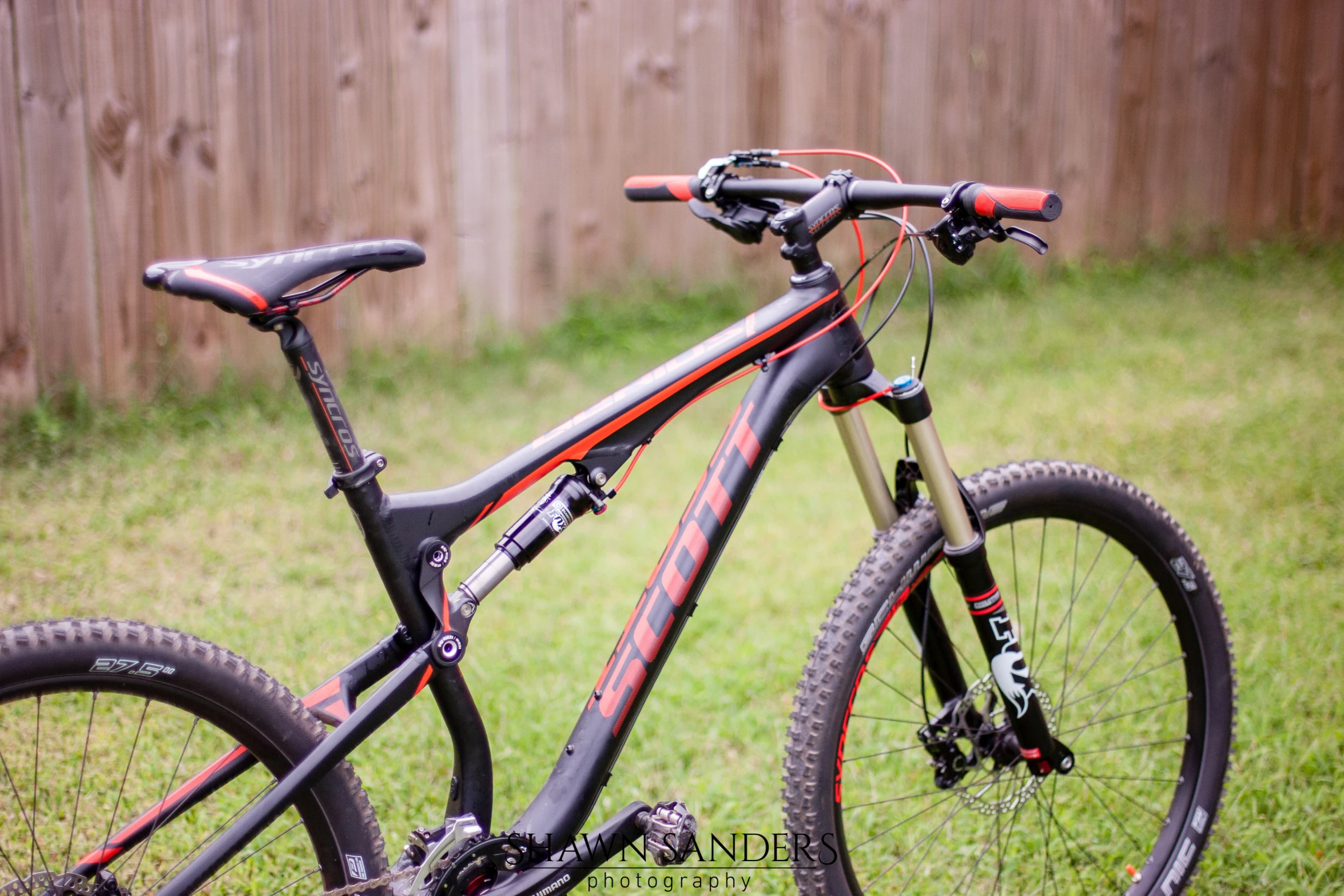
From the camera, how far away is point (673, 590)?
1.68 metres

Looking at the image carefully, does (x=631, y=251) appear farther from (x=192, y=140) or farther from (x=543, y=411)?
(x=192, y=140)

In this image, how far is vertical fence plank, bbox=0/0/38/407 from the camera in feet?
11.6

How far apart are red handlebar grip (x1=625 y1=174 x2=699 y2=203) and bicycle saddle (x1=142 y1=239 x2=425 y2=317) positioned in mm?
629

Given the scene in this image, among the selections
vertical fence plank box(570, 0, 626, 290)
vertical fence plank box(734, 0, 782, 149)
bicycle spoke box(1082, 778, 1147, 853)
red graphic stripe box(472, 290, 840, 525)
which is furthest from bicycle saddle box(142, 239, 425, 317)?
vertical fence plank box(734, 0, 782, 149)

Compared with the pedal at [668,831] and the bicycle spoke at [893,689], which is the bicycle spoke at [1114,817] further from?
the pedal at [668,831]

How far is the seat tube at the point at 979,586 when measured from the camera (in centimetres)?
176

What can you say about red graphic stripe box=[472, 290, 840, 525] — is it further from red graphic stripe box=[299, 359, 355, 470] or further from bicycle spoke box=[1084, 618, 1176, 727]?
bicycle spoke box=[1084, 618, 1176, 727]

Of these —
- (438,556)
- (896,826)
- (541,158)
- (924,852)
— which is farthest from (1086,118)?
(438,556)

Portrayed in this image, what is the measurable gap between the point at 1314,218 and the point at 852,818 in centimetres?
560

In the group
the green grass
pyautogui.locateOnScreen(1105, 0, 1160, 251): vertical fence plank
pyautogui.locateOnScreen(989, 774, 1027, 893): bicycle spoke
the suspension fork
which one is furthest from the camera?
pyautogui.locateOnScreen(1105, 0, 1160, 251): vertical fence plank

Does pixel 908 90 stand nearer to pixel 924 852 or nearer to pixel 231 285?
pixel 924 852

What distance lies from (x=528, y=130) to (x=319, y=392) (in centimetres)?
347

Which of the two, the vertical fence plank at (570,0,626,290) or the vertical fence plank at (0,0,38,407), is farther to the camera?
the vertical fence plank at (570,0,626,290)

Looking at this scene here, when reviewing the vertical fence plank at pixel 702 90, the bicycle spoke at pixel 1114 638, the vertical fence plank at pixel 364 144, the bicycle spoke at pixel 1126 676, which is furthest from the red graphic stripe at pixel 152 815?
the vertical fence plank at pixel 702 90
